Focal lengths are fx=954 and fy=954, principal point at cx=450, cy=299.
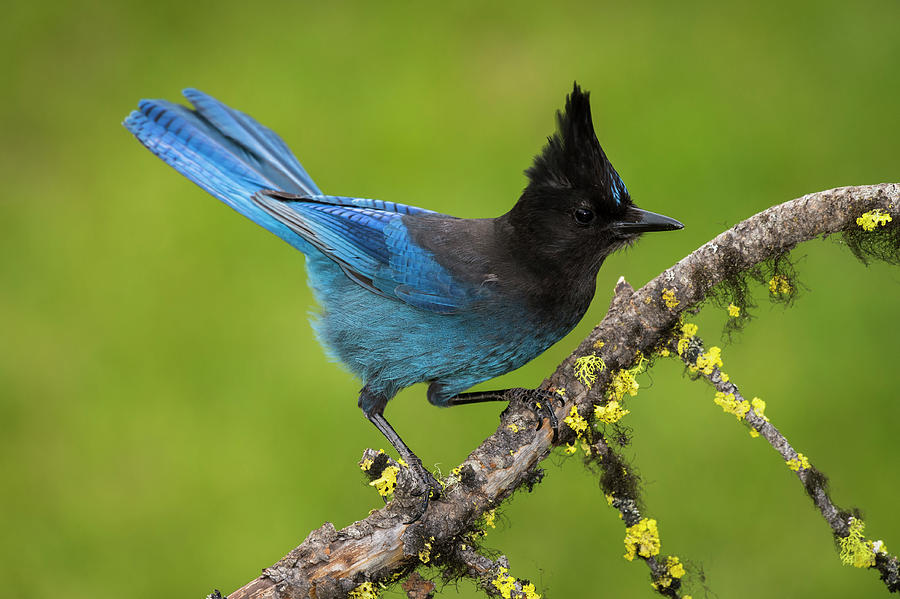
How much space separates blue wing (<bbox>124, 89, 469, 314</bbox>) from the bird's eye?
401 millimetres

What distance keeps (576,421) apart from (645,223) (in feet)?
1.98

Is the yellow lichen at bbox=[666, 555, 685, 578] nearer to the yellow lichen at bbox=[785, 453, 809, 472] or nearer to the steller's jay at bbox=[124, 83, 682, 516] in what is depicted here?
the yellow lichen at bbox=[785, 453, 809, 472]

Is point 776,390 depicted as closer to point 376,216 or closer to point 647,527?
point 647,527

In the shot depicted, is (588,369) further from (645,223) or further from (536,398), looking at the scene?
(645,223)

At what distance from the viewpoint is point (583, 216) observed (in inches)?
110

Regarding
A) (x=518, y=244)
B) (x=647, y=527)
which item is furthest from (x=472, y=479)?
(x=518, y=244)

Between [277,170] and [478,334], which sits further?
[277,170]

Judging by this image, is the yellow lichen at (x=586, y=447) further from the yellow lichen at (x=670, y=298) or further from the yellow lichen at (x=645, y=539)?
the yellow lichen at (x=670, y=298)

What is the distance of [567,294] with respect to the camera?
285cm

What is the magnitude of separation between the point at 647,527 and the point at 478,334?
2.41ft

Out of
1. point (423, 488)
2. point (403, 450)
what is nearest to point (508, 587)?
point (423, 488)

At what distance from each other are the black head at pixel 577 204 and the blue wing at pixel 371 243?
0.32 meters

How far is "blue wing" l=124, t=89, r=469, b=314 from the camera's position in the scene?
3045mm

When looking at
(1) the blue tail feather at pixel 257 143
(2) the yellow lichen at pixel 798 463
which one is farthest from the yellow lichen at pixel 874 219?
(1) the blue tail feather at pixel 257 143
